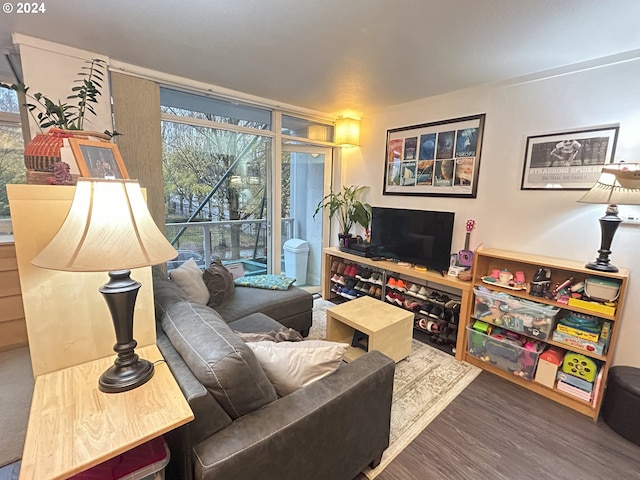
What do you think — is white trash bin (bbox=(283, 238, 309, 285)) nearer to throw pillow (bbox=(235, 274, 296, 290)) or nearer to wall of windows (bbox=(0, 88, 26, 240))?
throw pillow (bbox=(235, 274, 296, 290))

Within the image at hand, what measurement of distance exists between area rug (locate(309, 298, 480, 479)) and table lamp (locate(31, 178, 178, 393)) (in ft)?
4.39

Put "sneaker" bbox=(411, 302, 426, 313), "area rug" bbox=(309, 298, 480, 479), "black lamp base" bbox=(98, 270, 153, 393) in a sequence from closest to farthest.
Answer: "black lamp base" bbox=(98, 270, 153, 393)
"area rug" bbox=(309, 298, 480, 479)
"sneaker" bbox=(411, 302, 426, 313)

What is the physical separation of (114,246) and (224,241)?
8.31 ft

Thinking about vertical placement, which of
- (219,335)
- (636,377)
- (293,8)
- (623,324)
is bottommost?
(636,377)

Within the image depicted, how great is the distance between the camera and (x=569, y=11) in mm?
1531

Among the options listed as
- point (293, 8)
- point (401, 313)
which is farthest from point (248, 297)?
point (293, 8)

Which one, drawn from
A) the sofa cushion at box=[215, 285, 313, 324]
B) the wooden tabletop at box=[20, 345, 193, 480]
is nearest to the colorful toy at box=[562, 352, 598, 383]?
the sofa cushion at box=[215, 285, 313, 324]

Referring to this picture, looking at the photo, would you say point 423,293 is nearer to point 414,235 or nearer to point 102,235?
point 414,235

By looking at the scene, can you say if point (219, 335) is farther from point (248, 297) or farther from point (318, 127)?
point (318, 127)

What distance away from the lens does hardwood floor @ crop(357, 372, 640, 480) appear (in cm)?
156

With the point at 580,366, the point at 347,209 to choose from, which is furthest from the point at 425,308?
the point at 347,209

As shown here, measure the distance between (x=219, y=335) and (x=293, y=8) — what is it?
1.66m

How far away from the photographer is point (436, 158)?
3.02 meters

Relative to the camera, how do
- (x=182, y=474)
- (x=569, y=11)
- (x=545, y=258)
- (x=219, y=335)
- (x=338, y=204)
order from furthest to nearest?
(x=338, y=204) < (x=545, y=258) < (x=569, y=11) < (x=219, y=335) < (x=182, y=474)
